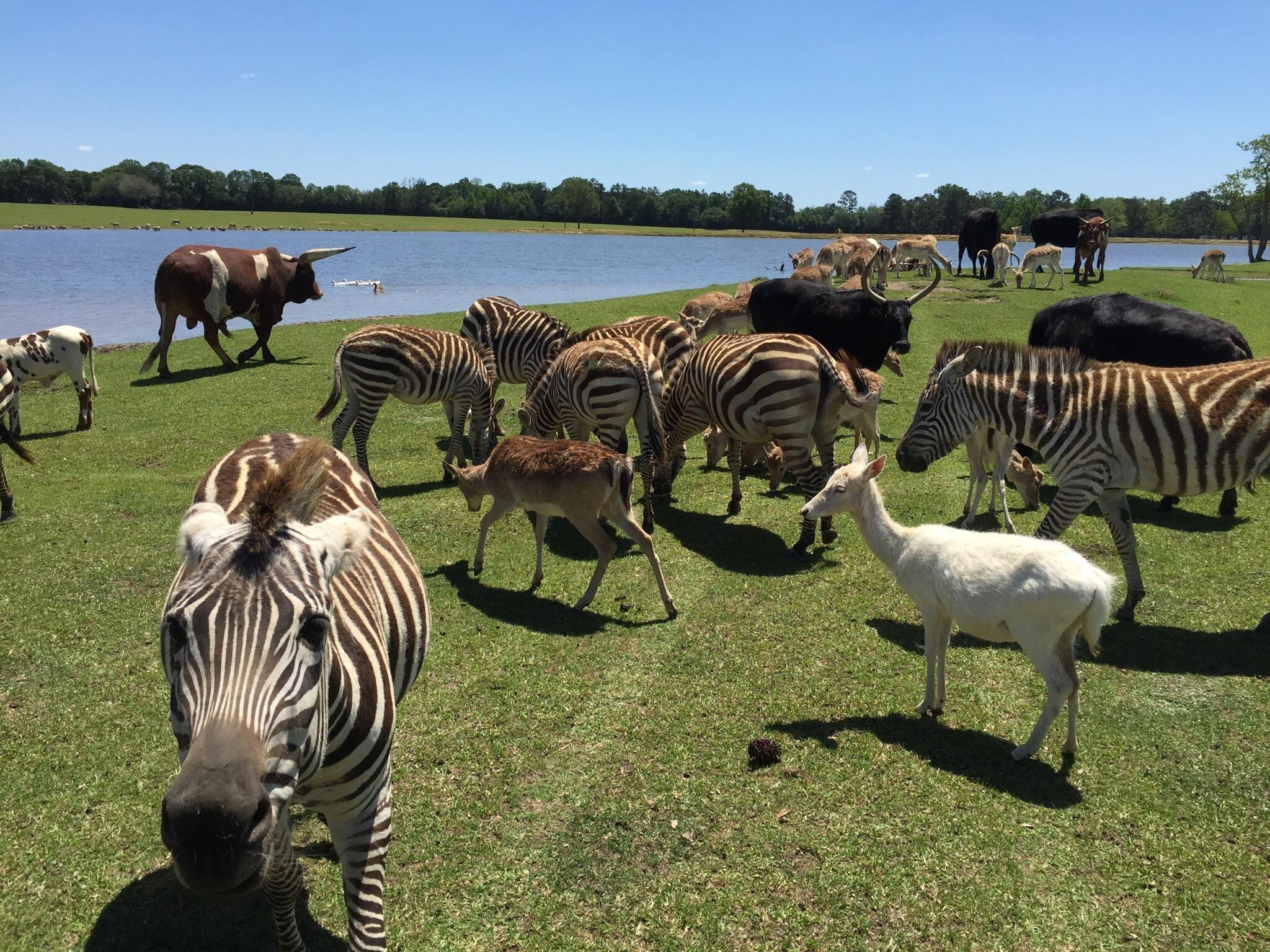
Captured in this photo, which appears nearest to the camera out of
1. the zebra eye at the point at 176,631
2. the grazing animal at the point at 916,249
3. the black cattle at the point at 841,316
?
the zebra eye at the point at 176,631

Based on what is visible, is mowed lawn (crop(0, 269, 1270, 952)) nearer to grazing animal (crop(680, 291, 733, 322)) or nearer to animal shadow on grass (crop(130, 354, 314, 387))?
animal shadow on grass (crop(130, 354, 314, 387))

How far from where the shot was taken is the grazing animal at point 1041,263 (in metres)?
31.3

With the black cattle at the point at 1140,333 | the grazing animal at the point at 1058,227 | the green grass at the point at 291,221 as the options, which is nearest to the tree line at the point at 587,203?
the green grass at the point at 291,221

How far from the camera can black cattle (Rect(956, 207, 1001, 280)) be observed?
35.1 m

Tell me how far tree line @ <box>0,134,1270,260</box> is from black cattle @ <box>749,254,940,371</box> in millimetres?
89830

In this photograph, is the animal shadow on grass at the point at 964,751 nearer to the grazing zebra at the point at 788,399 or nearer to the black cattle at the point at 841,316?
the grazing zebra at the point at 788,399

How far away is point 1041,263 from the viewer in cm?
3175

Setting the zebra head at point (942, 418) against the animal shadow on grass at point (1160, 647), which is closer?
the animal shadow on grass at point (1160, 647)

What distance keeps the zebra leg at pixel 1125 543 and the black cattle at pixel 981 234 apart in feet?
99.0

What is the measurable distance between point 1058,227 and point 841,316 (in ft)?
92.1

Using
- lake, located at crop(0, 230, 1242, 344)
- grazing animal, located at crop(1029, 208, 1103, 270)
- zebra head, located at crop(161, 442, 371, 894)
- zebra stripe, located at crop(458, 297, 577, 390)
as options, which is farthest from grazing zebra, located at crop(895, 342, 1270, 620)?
grazing animal, located at crop(1029, 208, 1103, 270)

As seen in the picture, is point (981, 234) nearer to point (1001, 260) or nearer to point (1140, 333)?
point (1001, 260)

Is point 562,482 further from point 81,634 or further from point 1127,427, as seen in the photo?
point 1127,427

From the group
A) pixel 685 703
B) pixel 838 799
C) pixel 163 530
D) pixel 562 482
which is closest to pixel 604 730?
pixel 685 703
